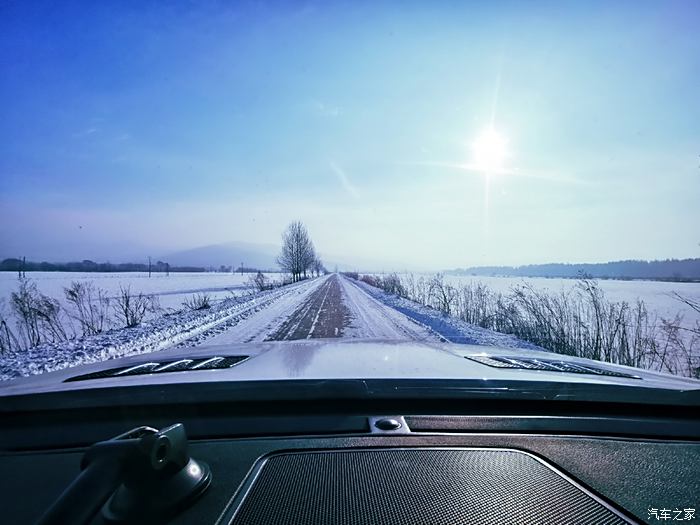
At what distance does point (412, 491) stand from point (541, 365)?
2.49 meters

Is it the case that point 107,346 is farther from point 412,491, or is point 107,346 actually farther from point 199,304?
point 199,304

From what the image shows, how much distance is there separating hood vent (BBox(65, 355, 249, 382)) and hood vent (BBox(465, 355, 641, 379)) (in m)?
2.17

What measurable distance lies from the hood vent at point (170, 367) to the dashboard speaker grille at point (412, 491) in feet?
5.35

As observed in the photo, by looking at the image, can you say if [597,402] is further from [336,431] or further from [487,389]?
[336,431]

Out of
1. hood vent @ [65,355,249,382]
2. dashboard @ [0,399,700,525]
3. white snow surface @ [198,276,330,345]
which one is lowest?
white snow surface @ [198,276,330,345]

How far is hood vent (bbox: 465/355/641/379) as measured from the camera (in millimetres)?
3055

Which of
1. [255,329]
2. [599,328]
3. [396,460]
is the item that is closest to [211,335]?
[255,329]

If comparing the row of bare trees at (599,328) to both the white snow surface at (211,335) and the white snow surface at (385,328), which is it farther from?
the white snow surface at (385,328)

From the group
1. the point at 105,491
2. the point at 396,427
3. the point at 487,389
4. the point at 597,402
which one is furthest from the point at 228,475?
the point at 597,402

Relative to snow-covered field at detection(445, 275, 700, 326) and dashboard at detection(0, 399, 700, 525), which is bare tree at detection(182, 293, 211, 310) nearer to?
snow-covered field at detection(445, 275, 700, 326)

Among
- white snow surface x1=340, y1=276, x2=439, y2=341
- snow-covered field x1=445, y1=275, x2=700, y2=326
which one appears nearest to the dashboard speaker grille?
white snow surface x1=340, y1=276, x2=439, y2=341

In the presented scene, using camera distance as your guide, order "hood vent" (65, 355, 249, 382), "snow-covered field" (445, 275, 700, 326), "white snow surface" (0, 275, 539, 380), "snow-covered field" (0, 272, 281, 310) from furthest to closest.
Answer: "snow-covered field" (0, 272, 281, 310) → "snow-covered field" (445, 275, 700, 326) → "white snow surface" (0, 275, 539, 380) → "hood vent" (65, 355, 249, 382)

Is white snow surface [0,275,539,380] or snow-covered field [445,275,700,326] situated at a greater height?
snow-covered field [445,275,700,326]

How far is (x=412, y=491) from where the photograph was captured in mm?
1441
